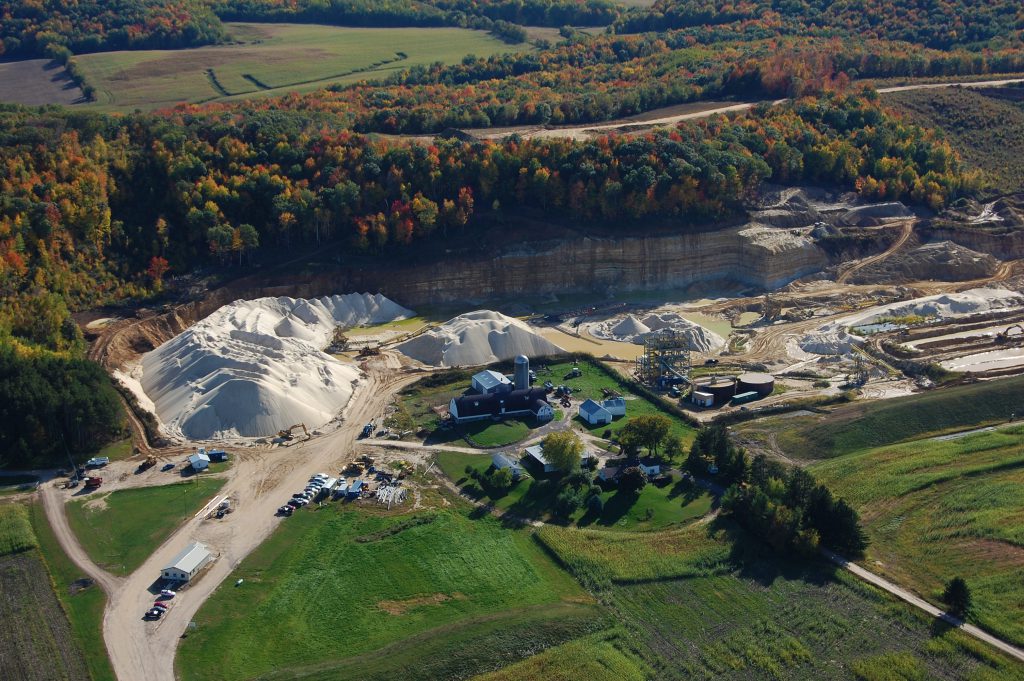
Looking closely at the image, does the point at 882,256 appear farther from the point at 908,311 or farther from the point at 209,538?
the point at 209,538

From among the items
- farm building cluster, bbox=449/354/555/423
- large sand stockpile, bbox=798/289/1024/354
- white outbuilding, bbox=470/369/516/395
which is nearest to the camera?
farm building cluster, bbox=449/354/555/423

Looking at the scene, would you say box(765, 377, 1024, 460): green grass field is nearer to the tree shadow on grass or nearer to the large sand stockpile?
the tree shadow on grass

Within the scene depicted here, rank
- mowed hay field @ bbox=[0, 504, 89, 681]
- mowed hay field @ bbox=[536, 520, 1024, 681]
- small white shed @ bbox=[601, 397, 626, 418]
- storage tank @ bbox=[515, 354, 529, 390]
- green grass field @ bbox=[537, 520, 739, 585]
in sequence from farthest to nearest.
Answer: storage tank @ bbox=[515, 354, 529, 390]
small white shed @ bbox=[601, 397, 626, 418]
green grass field @ bbox=[537, 520, 739, 585]
mowed hay field @ bbox=[536, 520, 1024, 681]
mowed hay field @ bbox=[0, 504, 89, 681]

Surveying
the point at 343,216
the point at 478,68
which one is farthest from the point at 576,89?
the point at 343,216

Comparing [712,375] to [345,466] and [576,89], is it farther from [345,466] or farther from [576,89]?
[576,89]

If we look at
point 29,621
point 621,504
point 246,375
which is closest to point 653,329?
point 621,504

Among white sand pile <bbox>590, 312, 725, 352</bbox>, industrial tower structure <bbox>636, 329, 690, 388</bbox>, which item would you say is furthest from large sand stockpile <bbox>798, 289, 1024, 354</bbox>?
industrial tower structure <bbox>636, 329, 690, 388</bbox>

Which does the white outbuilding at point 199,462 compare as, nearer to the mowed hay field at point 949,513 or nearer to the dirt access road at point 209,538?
the dirt access road at point 209,538

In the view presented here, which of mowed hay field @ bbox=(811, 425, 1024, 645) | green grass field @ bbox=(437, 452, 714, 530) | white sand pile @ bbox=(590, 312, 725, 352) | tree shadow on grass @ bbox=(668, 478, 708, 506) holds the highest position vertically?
green grass field @ bbox=(437, 452, 714, 530)
